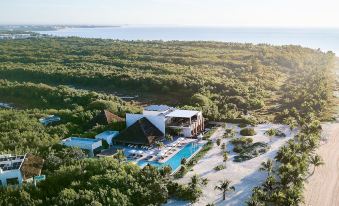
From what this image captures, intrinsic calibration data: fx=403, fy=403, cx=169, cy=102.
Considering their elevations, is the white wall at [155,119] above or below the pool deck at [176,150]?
above

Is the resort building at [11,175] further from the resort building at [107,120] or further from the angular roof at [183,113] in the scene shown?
the angular roof at [183,113]

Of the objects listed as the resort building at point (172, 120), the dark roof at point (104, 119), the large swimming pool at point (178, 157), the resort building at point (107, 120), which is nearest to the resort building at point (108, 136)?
the resort building at point (107, 120)

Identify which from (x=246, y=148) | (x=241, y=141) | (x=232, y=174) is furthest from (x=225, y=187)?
(x=241, y=141)

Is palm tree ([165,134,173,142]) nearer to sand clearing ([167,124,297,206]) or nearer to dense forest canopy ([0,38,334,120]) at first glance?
sand clearing ([167,124,297,206])

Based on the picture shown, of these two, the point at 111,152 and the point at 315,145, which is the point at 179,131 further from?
the point at 315,145

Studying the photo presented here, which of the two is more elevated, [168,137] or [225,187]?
[168,137]

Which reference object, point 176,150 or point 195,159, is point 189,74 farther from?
point 195,159

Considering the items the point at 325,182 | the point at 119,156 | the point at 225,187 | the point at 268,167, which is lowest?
the point at 325,182
